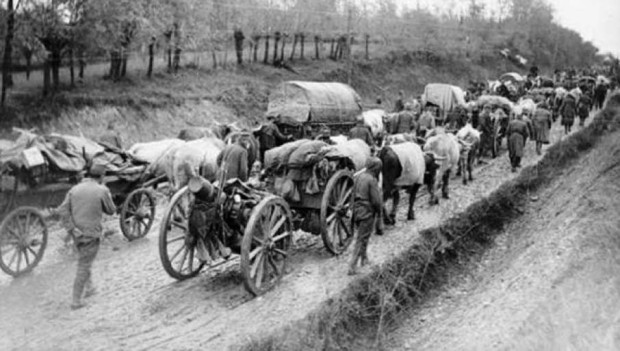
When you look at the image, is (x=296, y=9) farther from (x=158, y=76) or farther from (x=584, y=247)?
(x=584, y=247)

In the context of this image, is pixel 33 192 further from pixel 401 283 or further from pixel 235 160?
pixel 401 283

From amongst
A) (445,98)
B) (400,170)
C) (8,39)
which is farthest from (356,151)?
(445,98)

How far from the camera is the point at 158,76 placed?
82.8 ft

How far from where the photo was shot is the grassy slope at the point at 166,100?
17812mm

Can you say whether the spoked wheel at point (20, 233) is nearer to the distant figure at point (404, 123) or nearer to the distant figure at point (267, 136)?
the distant figure at point (267, 136)

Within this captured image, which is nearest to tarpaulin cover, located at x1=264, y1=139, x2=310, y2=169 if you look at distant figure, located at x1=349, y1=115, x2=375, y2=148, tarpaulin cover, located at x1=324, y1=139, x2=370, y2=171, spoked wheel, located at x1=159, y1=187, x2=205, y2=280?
spoked wheel, located at x1=159, y1=187, x2=205, y2=280

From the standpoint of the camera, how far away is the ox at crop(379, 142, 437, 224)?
35.4 feet

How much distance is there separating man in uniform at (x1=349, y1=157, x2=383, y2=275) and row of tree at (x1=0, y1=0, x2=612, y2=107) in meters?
12.5

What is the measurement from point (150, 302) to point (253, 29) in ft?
98.7

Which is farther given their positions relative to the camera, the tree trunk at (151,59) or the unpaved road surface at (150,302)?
the tree trunk at (151,59)

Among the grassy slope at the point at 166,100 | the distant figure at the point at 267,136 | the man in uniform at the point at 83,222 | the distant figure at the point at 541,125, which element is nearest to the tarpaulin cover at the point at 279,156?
the man in uniform at the point at 83,222

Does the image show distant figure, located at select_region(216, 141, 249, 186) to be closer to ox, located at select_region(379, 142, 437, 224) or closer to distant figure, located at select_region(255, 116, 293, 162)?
ox, located at select_region(379, 142, 437, 224)

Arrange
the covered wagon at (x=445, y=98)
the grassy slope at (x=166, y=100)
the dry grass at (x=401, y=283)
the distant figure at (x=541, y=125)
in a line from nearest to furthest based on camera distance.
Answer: the dry grass at (x=401, y=283) < the grassy slope at (x=166, y=100) < the distant figure at (x=541, y=125) < the covered wagon at (x=445, y=98)

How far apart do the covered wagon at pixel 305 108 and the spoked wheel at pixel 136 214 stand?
5.78 meters
